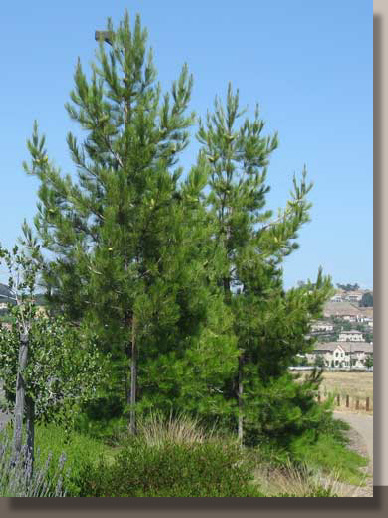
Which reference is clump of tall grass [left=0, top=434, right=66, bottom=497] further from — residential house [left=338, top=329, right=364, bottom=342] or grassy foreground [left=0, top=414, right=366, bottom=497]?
residential house [left=338, top=329, right=364, bottom=342]

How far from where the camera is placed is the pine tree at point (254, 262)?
10.6 metres

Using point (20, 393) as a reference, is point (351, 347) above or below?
above

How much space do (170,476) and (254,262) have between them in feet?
18.7

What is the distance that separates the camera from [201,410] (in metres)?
9.29

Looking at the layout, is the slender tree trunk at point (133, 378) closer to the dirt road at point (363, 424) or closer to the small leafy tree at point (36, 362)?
the small leafy tree at point (36, 362)

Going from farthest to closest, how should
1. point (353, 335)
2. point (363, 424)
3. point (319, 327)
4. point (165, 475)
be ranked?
point (353, 335), point (363, 424), point (319, 327), point (165, 475)

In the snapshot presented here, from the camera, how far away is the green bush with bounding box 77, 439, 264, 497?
506 cm

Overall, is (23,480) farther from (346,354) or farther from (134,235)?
(346,354)

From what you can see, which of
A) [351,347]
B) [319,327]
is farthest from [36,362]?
[351,347]

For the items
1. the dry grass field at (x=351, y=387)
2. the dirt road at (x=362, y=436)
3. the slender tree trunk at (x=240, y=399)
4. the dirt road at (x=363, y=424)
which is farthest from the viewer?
the dry grass field at (x=351, y=387)

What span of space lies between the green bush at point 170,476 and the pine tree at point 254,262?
→ 16.3 feet

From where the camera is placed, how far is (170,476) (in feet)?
17.4

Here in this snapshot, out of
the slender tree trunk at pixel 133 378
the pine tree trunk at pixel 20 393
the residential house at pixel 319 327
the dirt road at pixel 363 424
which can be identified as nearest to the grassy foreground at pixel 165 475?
the pine tree trunk at pixel 20 393

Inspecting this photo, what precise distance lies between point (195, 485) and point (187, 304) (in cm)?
403
